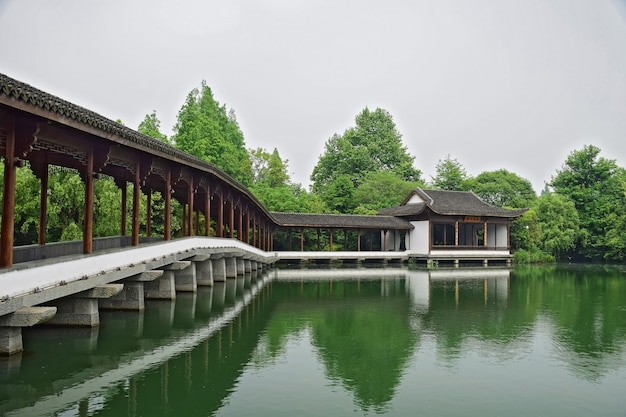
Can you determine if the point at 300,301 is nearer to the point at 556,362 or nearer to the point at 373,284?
the point at 373,284

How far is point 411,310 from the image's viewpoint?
1555 centimetres

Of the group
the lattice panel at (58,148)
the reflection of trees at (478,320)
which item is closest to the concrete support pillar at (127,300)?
the lattice panel at (58,148)

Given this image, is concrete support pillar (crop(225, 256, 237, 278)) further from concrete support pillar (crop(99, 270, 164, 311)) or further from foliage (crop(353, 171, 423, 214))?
foliage (crop(353, 171, 423, 214))

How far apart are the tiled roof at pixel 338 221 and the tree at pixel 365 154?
63.2 feet

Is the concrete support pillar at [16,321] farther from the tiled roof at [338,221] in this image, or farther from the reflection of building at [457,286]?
the tiled roof at [338,221]

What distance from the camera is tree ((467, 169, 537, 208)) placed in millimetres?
52719

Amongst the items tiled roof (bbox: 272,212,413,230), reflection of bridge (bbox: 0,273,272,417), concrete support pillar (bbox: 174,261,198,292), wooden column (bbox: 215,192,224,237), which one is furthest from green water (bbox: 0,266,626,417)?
tiled roof (bbox: 272,212,413,230)

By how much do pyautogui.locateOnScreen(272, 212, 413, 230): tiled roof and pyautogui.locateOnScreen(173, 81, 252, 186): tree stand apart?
866 centimetres

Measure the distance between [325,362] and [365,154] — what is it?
53.6 metres

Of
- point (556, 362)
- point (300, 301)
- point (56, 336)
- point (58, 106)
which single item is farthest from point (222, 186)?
point (556, 362)

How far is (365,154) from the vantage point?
61.8 m

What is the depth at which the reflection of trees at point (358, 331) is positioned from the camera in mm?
8141

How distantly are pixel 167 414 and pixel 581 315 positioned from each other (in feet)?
41.6

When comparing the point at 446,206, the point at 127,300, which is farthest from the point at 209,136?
the point at 127,300
